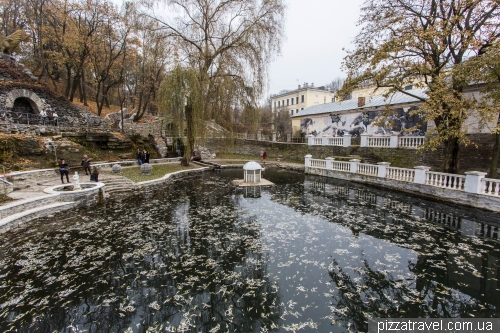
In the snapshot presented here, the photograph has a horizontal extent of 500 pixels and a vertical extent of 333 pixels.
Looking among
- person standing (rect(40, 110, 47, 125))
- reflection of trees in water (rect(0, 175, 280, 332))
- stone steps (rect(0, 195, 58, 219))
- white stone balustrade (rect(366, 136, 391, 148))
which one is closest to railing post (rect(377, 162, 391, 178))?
white stone balustrade (rect(366, 136, 391, 148))

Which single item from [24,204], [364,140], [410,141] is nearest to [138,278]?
[24,204]

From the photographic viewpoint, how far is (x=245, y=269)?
510 centimetres

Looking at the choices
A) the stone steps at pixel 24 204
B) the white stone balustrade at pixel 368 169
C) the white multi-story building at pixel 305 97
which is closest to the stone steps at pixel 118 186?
the stone steps at pixel 24 204

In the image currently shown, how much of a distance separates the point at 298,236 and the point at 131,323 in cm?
451

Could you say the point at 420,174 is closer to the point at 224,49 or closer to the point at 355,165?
the point at 355,165

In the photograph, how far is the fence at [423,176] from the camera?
9.20m

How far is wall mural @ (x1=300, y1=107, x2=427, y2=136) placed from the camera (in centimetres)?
1941

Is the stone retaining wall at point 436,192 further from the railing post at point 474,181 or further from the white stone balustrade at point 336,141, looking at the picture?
the white stone balustrade at point 336,141

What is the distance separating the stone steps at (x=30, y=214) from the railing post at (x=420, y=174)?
15.5m

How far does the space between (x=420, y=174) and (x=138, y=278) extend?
41.0ft

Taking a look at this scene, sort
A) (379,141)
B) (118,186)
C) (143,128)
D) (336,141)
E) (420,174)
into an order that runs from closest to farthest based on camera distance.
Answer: (420,174), (118,186), (379,141), (336,141), (143,128)

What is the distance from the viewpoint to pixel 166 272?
4969 millimetres

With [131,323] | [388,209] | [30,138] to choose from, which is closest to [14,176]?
[30,138]

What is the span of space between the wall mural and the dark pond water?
12631 millimetres
